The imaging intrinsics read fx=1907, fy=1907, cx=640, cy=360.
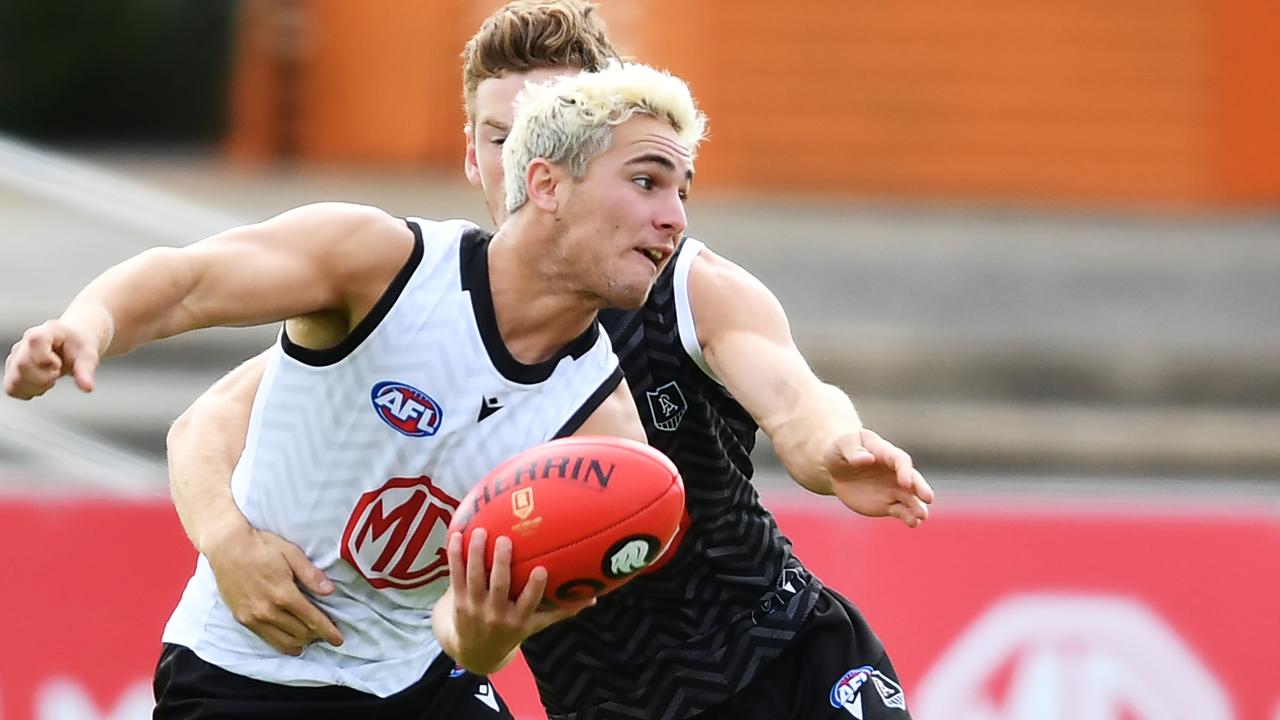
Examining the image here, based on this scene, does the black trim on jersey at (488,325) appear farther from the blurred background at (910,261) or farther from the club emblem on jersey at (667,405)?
the blurred background at (910,261)

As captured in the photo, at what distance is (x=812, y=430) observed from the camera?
3.97m

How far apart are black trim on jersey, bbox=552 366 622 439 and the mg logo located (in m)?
3.01

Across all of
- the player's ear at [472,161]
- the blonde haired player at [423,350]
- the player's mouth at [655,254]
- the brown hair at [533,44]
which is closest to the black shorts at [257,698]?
the blonde haired player at [423,350]

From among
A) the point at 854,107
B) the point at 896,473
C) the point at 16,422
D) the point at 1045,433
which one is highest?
the point at 854,107

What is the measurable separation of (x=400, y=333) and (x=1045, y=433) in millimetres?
6745

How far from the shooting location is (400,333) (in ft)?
12.9

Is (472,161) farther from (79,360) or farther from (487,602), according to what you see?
(79,360)

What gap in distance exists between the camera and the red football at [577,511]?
359cm

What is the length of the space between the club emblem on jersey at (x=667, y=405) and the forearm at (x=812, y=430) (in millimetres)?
317

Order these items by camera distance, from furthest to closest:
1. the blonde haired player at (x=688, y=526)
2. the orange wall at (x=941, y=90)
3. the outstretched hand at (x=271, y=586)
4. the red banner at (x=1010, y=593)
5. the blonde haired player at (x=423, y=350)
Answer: the orange wall at (x=941, y=90), the red banner at (x=1010, y=593), the blonde haired player at (x=688, y=526), the outstretched hand at (x=271, y=586), the blonde haired player at (x=423, y=350)

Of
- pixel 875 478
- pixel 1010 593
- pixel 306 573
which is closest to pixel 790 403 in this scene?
pixel 875 478

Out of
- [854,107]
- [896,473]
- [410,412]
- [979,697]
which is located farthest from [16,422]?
[854,107]

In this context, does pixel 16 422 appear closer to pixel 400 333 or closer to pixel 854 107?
pixel 400 333

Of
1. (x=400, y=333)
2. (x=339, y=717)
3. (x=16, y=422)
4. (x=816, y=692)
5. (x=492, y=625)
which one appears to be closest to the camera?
(x=492, y=625)
